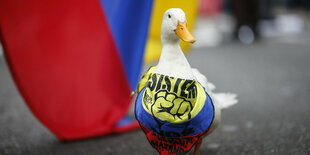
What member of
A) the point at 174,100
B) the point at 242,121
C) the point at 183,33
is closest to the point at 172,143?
the point at 174,100

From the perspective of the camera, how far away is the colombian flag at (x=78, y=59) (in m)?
2.25

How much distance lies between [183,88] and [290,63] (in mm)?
4382

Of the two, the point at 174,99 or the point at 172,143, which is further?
the point at 172,143

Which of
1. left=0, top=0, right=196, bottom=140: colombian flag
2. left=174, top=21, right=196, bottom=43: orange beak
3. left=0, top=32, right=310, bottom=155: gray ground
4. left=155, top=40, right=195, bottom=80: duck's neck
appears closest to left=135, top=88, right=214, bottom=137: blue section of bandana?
left=155, top=40, right=195, bottom=80: duck's neck

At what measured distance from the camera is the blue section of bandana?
154 centimetres

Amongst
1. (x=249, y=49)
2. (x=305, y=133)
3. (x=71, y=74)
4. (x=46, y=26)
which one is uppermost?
(x=46, y=26)

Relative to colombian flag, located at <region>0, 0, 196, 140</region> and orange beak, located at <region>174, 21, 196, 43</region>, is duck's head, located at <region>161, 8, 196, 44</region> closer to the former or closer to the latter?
orange beak, located at <region>174, 21, 196, 43</region>

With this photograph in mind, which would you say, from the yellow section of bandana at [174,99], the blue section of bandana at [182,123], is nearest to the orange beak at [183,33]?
the yellow section of bandana at [174,99]

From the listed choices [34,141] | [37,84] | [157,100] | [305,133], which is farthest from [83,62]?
[305,133]

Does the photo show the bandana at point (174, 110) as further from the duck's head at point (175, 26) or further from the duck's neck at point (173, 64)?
the duck's head at point (175, 26)

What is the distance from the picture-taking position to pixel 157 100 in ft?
4.98

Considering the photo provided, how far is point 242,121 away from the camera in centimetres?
288

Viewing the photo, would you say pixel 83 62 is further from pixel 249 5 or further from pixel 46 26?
pixel 249 5

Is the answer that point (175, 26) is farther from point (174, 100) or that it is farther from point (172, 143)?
point (172, 143)
